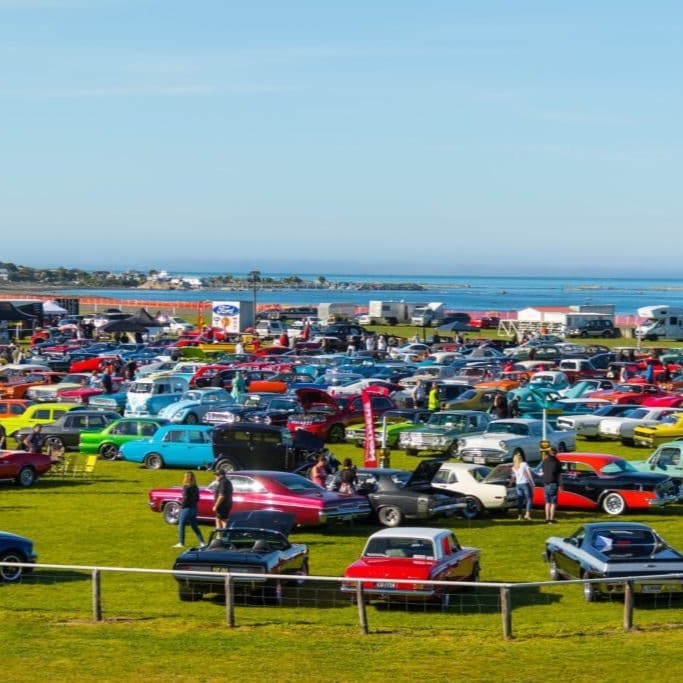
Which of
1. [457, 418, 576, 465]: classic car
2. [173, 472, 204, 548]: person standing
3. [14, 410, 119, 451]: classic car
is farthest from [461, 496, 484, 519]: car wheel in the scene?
[14, 410, 119, 451]: classic car

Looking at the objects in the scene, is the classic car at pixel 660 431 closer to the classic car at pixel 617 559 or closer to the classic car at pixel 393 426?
the classic car at pixel 393 426

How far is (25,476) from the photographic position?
108 ft

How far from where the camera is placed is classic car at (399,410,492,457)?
38750 mm

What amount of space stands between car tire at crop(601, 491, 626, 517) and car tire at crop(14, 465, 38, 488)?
13672 millimetres

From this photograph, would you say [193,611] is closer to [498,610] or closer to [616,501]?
[498,610]

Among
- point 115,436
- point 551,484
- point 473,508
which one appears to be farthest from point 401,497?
point 115,436

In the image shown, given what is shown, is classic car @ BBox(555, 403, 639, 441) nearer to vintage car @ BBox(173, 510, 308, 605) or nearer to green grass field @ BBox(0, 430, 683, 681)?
green grass field @ BBox(0, 430, 683, 681)

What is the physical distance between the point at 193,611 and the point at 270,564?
131 cm

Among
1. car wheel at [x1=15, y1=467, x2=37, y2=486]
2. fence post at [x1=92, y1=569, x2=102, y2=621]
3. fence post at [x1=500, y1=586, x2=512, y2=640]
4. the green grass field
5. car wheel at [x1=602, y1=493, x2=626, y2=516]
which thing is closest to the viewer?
the green grass field

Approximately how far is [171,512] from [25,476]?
726 centimetres

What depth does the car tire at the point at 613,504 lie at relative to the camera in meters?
28.3

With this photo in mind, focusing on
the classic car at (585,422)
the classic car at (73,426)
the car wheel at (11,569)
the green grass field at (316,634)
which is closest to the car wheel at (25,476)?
the classic car at (73,426)

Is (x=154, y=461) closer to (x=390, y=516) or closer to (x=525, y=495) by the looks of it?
(x=390, y=516)

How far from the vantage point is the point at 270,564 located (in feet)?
63.7
